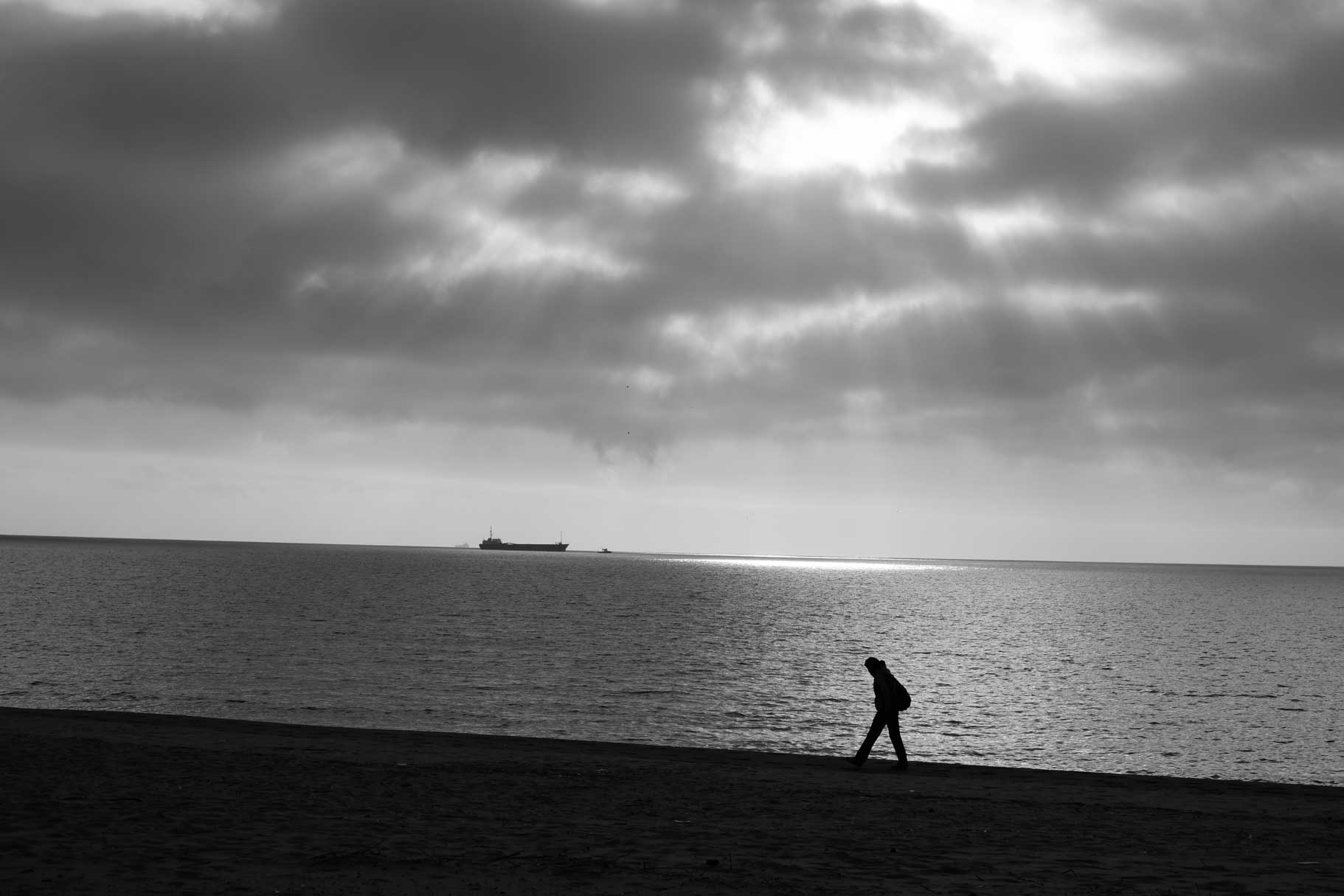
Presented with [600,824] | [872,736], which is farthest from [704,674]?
[600,824]

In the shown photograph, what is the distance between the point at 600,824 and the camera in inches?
667

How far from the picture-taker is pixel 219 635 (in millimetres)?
72375

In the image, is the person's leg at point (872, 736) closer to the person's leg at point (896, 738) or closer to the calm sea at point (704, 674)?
the person's leg at point (896, 738)

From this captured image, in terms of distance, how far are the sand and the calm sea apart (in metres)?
11.4

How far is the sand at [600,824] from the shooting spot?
13164 millimetres

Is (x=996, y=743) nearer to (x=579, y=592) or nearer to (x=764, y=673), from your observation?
(x=764, y=673)

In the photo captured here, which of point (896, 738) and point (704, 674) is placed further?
point (704, 674)

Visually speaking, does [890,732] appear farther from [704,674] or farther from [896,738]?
[704,674]

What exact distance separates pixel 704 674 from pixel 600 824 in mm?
40857

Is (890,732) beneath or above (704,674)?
above

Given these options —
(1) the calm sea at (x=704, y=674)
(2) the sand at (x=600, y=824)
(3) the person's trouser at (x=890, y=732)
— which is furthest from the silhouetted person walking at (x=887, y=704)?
(1) the calm sea at (x=704, y=674)

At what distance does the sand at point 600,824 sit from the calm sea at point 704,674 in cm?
1142

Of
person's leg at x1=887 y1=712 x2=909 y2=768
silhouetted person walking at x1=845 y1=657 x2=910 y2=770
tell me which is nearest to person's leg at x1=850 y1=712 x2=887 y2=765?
silhouetted person walking at x1=845 y1=657 x2=910 y2=770

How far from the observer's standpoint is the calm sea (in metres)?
38.6
